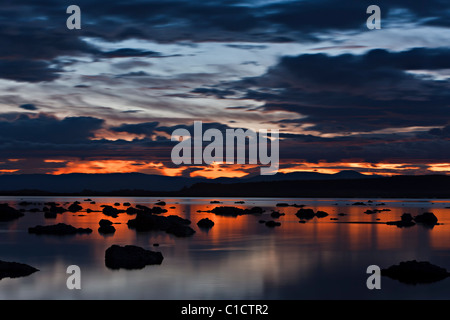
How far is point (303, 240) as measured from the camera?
162ft

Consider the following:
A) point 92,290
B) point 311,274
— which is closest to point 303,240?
point 311,274

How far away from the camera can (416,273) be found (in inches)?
1014

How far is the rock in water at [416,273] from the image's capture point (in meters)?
25.6

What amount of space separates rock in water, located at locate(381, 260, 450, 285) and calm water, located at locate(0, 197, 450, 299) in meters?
0.66

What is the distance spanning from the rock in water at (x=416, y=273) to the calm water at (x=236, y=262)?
658 mm

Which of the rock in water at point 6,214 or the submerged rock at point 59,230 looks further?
the rock in water at point 6,214

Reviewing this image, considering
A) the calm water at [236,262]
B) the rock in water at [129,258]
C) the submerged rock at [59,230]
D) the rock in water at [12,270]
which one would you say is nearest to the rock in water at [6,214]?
the calm water at [236,262]

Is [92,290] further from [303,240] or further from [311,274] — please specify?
[303,240]

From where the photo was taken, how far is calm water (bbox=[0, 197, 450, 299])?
24.2 m

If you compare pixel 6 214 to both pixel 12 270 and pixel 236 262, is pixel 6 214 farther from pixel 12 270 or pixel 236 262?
pixel 12 270

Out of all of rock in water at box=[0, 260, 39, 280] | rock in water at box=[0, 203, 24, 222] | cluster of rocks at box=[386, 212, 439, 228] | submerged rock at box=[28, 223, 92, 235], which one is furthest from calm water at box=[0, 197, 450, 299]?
rock in water at box=[0, 203, 24, 222]

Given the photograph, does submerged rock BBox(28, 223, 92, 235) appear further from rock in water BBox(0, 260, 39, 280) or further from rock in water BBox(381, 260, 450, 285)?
rock in water BBox(381, 260, 450, 285)

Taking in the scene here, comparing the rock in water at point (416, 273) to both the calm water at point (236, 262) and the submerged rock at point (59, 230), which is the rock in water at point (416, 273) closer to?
the calm water at point (236, 262)

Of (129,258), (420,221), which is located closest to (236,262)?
(129,258)
